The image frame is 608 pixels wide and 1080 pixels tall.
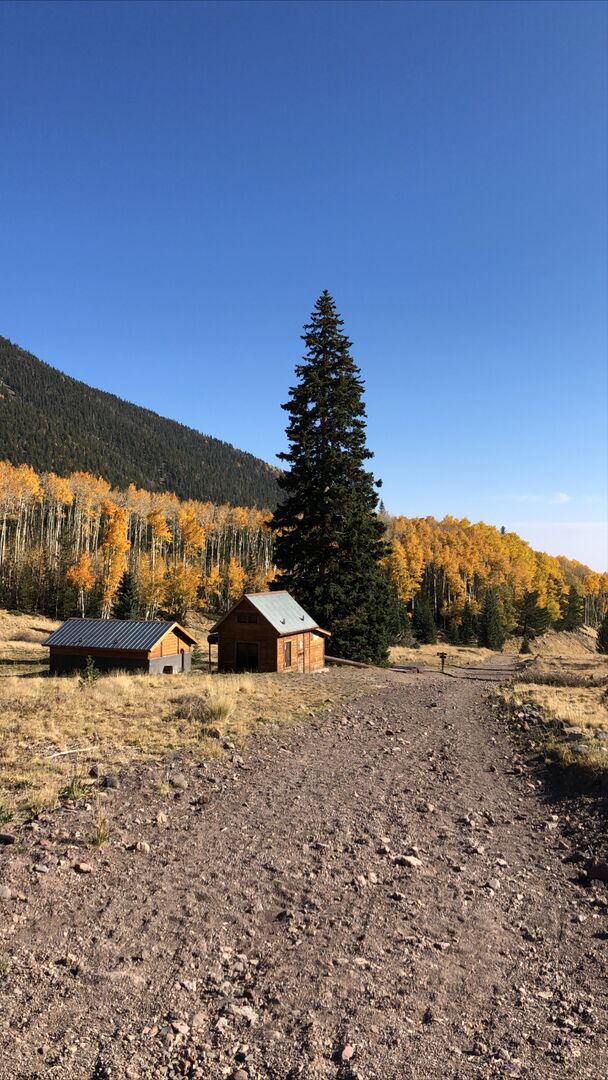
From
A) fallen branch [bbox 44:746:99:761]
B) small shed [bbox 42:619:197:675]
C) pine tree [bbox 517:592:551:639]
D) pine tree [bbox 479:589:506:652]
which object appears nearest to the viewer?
fallen branch [bbox 44:746:99:761]

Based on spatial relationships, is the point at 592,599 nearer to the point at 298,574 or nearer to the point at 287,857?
the point at 298,574

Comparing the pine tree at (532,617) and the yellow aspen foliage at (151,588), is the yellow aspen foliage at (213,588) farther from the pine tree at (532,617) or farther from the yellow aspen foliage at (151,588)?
the pine tree at (532,617)

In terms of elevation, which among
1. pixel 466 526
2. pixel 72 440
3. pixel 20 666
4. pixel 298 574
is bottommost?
pixel 20 666

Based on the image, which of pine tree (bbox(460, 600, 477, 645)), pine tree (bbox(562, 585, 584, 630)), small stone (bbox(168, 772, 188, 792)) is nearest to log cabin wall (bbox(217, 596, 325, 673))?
small stone (bbox(168, 772, 188, 792))

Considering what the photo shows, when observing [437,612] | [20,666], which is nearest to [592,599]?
[437,612]

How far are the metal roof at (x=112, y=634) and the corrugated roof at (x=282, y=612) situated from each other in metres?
7.64

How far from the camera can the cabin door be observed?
30734 millimetres

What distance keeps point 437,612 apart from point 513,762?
94.2 m

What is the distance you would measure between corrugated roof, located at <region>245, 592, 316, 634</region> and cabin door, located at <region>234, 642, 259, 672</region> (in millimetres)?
2040

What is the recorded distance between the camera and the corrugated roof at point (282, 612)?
97.5 feet

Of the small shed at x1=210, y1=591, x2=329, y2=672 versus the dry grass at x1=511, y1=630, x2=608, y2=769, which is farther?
the small shed at x1=210, y1=591, x2=329, y2=672

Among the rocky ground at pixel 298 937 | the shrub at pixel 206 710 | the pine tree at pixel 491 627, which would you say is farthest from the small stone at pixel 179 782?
the pine tree at pixel 491 627

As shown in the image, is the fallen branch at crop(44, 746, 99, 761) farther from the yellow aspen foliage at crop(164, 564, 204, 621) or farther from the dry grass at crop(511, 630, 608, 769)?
the yellow aspen foliage at crop(164, 564, 204, 621)

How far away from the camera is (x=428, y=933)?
6055mm
